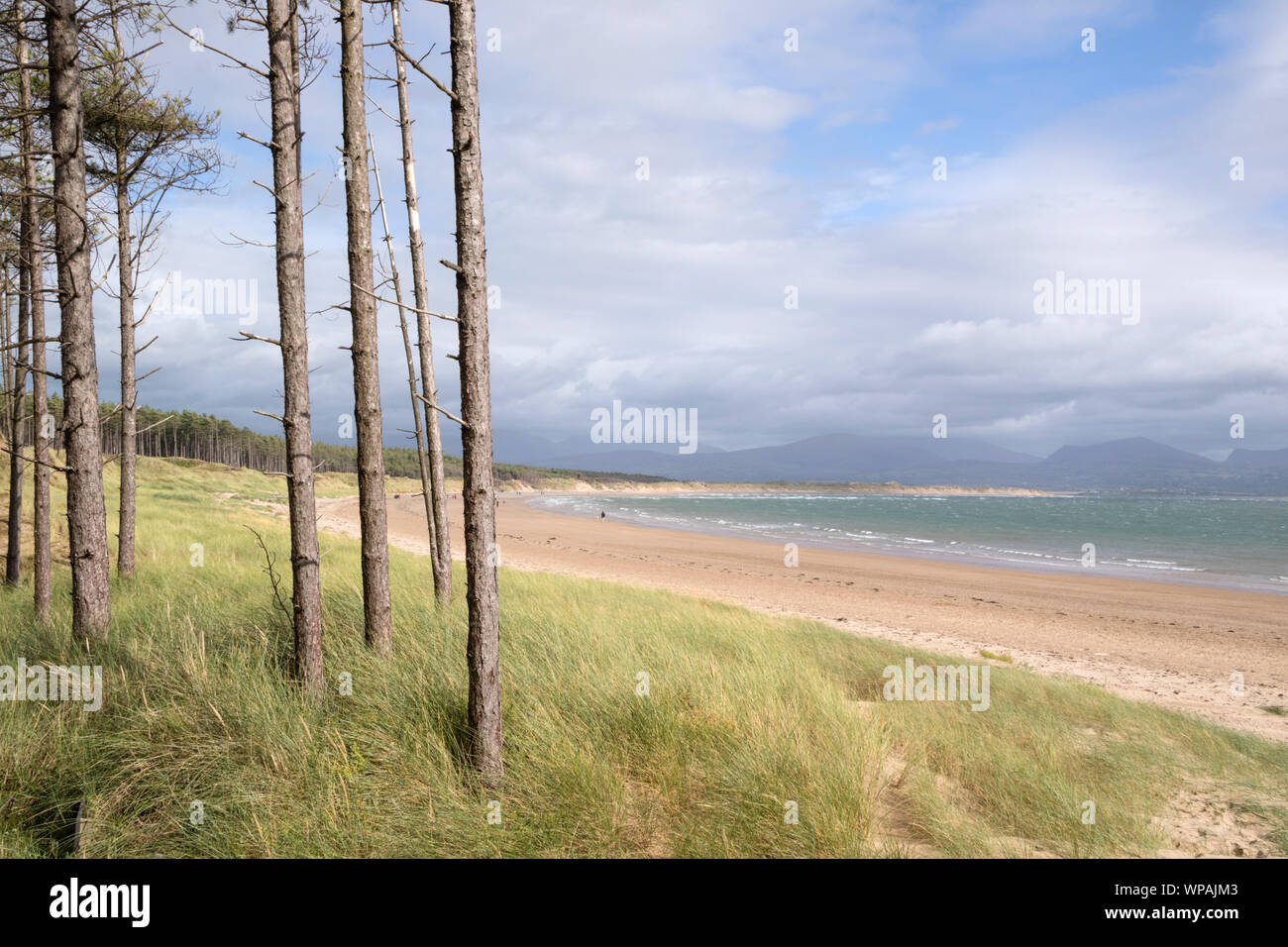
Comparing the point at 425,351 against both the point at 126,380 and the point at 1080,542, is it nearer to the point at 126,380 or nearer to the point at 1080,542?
the point at 126,380

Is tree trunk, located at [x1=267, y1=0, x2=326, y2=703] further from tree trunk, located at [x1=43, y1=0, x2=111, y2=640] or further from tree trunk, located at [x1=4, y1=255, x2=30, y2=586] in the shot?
tree trunk, located at [x1=4, y1=255, x2=30, y2=586]

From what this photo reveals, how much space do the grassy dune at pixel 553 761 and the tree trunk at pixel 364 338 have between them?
0.58 metres

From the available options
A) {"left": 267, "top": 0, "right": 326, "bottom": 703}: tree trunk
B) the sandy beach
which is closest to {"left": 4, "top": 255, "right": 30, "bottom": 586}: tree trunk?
{"left": 267, "top": 0, "right": 326, "bottom": 703}: tree trunk

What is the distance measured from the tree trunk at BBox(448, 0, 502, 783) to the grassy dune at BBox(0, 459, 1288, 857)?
1.90ft

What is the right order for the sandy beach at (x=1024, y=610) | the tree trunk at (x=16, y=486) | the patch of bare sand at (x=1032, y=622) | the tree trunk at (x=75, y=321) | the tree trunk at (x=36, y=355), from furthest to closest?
the sandy beach at (x=1024, y=610)
the tree trunk at (x=16, y=486)
the tree trunk at (x=36, y=355)
the tree trunk at (x=75, y=321)
the patch of bare sand at (x=1032, y=622)

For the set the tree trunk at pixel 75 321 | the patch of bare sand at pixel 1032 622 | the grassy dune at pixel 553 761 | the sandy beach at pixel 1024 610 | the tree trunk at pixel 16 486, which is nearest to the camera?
the grassy dune at pixel 553 761

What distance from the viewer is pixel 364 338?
605 centimetres

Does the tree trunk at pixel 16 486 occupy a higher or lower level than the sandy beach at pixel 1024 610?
higher

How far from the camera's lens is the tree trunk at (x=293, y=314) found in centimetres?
522

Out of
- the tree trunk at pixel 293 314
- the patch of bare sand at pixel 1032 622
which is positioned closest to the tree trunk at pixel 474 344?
the patch of bare sand at pixel 1032 622

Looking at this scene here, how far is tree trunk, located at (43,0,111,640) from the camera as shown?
19.0ft

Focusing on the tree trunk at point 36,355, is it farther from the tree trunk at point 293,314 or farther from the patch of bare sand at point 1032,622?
the patch of bare sand at point 1032,622

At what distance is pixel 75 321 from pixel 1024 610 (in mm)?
19769
